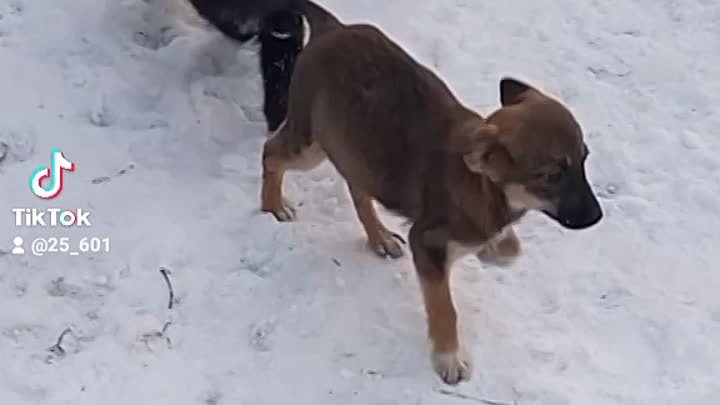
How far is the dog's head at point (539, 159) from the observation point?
4.01 m

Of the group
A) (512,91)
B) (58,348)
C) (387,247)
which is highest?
(512,91)

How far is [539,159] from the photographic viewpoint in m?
4.01

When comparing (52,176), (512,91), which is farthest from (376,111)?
(52,176)

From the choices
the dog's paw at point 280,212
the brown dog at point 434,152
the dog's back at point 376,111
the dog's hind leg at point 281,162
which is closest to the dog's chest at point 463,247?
the brown dog at point 434,152

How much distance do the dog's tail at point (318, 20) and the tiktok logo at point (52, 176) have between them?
1111 millimetres

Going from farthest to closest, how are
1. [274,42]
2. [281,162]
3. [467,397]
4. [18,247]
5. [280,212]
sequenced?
[274,42] → [280,212] → [281,162] → [18,247] → [467,397]

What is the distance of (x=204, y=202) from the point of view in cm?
504

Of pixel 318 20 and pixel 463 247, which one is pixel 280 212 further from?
pixel 463 247

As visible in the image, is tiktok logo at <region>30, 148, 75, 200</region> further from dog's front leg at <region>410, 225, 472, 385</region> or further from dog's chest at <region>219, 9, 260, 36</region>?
dog's front leg at <region>410, 225, 472, 385</region>

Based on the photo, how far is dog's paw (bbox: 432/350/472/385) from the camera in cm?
438

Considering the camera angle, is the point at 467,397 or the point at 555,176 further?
the point at 467,397

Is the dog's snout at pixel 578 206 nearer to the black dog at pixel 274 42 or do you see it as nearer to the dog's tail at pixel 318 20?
the dog's tail at pixel 318 20

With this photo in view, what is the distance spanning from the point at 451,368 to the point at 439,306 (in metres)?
0.21

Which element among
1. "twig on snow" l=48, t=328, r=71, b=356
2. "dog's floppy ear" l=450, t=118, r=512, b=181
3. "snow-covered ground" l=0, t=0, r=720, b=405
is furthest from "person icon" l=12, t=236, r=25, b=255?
"dog's floppy ear" l=450, t=118, r=512, b=181
